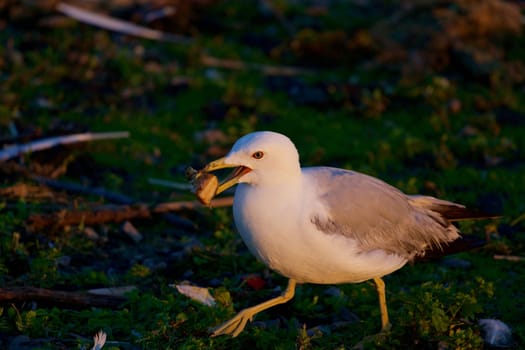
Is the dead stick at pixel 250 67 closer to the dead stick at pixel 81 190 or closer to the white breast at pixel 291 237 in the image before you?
the dead stick at pixel 81 190

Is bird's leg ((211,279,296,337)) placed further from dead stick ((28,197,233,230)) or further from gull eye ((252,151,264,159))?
dead stick ((28,197,233,230))

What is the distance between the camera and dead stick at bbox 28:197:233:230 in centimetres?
619

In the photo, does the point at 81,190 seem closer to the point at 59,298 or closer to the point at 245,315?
the point at 59,298

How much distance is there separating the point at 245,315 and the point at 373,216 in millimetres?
997

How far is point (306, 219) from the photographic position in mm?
4715

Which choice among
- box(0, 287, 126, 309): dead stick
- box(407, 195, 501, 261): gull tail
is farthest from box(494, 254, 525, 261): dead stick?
box(0, 287, 126, 309): dead stick

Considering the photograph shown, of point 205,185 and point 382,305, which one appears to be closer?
point 205,185

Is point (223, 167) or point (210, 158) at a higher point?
point (223, 167)

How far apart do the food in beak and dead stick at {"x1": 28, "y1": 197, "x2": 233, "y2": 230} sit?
5.63 feet

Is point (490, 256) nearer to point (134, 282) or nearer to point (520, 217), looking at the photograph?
point (520, 217)

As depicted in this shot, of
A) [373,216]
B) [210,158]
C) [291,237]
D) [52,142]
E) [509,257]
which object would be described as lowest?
[210,158]

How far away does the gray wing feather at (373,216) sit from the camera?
4.93 m

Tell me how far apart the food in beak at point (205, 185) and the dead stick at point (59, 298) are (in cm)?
94

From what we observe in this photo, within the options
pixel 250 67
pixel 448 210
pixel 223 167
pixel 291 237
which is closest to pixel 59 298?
pixel 223 167
